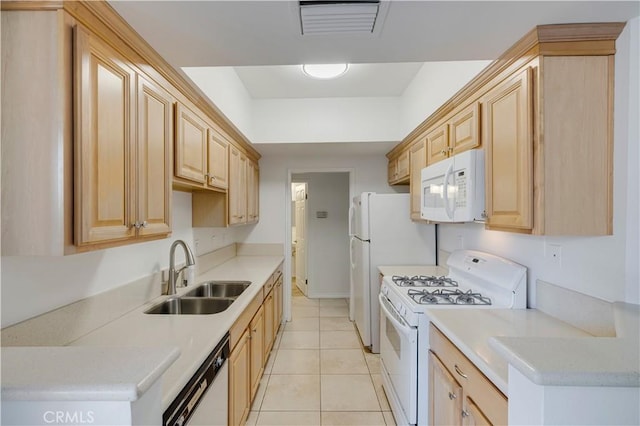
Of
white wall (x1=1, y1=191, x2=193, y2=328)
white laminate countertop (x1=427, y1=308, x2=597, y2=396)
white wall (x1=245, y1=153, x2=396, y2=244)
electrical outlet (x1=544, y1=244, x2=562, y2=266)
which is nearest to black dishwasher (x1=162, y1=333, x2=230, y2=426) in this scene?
white wall (x1=1, y1=191, x2=193, y2=328)

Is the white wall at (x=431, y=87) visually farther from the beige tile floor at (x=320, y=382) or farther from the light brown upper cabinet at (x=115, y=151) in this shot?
the beige tile floor at (x=320, y=382)

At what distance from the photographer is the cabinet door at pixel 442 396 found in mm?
1377

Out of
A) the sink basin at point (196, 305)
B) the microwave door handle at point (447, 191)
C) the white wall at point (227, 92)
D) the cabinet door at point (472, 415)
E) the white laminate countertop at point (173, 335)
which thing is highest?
the white wall at point (227, 92)

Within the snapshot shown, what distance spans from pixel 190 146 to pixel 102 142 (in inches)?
32.1

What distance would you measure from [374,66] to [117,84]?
2049 millimetres

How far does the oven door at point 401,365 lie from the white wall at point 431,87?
1.58 m

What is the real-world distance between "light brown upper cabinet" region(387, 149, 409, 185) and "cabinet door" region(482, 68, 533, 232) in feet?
4.90

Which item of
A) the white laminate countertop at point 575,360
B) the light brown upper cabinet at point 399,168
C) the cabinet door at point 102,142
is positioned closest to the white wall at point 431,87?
the light brown upper cabinet at point 399,168

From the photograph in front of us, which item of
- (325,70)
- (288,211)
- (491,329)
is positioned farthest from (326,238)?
(491,329)

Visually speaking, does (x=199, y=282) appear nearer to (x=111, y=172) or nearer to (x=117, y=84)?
(x=111, y=172)

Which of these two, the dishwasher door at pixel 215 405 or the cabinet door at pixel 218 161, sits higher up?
the cabinet door at pixel 218 161

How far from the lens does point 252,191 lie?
11.9ft

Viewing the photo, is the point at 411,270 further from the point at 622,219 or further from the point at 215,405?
the point at 215,405

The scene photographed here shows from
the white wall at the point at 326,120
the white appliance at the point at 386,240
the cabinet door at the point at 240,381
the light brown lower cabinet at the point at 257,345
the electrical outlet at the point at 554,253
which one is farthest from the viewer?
the white wall at the point at 326,120
